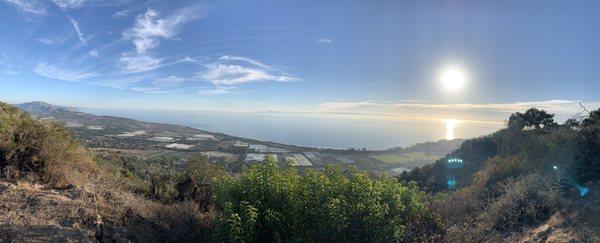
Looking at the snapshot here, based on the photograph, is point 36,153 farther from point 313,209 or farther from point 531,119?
point 531,119

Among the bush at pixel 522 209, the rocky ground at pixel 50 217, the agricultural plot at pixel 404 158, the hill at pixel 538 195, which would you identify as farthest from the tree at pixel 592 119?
the agricultural plot at pixel 404 158

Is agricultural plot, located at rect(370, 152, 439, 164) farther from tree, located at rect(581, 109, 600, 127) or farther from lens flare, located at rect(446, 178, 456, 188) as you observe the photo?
tree, located at rect(581, 109, 600, 127)

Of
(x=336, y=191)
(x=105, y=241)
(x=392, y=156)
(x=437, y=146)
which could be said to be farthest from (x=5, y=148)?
(x=437, y=146)

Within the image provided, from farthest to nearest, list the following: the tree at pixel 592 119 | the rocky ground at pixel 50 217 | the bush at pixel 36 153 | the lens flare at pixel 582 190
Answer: the tree at pixel 592 119 → the lens flare at pixel 582 190 → the bush at pixel 36 153 → the rocky ground at pixel 50 217

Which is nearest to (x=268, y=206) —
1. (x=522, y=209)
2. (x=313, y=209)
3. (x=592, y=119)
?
(x=313, y=209)

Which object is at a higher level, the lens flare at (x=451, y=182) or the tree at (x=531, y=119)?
the tree at (x=531, y=119)

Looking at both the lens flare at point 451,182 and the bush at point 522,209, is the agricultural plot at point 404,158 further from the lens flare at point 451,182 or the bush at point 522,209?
the bush at point 522,209

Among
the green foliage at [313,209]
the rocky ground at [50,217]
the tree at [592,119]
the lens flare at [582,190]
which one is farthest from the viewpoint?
the tree at [592,119]

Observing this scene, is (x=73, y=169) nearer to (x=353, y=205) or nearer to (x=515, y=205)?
(x=353, y=205)

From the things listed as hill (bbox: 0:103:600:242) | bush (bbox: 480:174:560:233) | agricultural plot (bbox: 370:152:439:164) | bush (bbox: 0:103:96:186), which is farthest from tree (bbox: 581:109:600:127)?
agricultural plot (bbox: 370:152:439:164)
